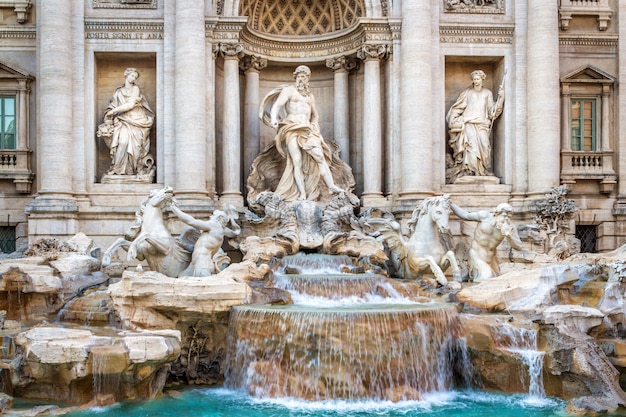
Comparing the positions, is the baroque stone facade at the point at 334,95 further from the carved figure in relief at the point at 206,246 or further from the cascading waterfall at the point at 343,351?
the cascading waterfall at the point at 343,351

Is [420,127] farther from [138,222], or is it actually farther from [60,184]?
[60,184]

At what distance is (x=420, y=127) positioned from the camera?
17.0 m

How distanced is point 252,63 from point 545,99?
762cm

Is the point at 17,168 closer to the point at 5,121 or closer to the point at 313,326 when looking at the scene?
the point at 5,121

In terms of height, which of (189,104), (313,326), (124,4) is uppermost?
(124,4)

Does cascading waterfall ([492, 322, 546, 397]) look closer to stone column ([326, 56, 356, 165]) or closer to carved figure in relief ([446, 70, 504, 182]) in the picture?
carved figure in relief ([446, 70, 504, 182])

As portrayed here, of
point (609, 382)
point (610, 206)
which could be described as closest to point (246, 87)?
point (610, 206)

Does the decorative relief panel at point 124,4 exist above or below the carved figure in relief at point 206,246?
above

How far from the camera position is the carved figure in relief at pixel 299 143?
16.9 m

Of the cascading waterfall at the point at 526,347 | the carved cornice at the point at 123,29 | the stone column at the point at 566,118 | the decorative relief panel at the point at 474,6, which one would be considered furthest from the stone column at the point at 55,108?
the stone column at the point at 566,118

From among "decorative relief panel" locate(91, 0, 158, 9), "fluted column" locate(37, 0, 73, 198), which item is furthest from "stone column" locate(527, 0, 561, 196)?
"fluted column" locate(37, 0, 73, 198)

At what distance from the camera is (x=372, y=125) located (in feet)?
57.8

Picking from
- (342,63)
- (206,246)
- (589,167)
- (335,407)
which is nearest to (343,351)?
(335,407)

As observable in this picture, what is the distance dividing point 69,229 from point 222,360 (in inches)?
253
